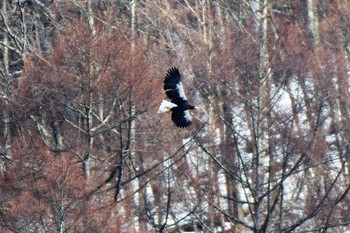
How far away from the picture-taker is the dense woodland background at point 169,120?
27.4 m

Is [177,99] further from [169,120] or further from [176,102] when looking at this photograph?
[169,120]

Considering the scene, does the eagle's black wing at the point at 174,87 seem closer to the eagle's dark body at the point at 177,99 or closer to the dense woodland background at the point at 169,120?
the eagle's dark body at the point at 177,99

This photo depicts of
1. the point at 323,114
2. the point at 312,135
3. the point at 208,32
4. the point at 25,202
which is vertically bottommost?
the point at 25,202

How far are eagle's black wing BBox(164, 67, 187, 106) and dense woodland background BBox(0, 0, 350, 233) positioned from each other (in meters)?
2.87

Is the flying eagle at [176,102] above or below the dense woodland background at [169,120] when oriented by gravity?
below

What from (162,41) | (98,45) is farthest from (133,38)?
(98,45)

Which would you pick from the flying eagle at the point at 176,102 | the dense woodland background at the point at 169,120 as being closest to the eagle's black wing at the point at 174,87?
the flying eagle at the point at 176,102

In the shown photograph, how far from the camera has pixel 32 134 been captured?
103 ft

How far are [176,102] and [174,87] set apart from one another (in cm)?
37

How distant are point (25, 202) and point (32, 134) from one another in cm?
504

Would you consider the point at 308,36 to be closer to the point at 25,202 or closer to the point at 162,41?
the point at 162,41

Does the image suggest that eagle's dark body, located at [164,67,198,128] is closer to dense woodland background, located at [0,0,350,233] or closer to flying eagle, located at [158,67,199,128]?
flying eagle, located at [158,67,199,128]

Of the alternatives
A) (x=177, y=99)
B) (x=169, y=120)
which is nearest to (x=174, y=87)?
(x=177, y=99)

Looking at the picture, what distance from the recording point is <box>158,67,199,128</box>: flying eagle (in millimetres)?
23141
